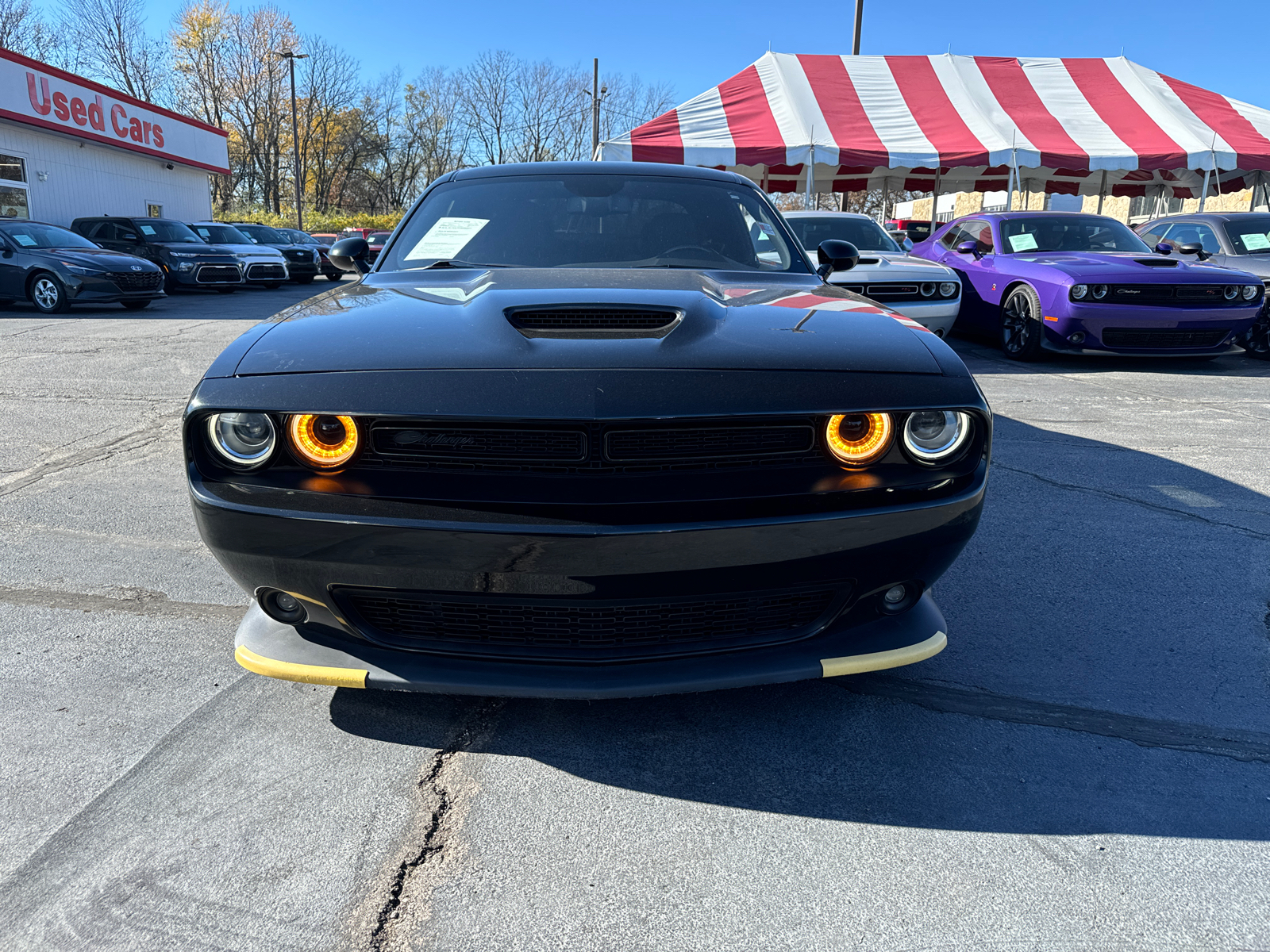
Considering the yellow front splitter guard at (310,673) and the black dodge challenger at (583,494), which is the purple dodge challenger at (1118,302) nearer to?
the black dodge challenger at (583,494)

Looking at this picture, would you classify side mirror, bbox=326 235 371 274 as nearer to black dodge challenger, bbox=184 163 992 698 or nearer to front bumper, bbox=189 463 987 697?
black dodge challenger, bbox=184 163 992 698

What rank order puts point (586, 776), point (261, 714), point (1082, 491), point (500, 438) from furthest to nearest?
point (1082, 491) < point (261, 714) < point (586, 776) < point (500, 438)

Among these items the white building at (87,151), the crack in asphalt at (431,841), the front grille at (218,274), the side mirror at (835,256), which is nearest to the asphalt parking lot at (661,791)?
the crack in asphalt at (431,841)

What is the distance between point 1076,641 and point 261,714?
2246 millimetres

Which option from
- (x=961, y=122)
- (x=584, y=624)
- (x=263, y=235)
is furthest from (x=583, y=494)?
(x=263, y=235)

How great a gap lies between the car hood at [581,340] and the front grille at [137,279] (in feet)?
37.7

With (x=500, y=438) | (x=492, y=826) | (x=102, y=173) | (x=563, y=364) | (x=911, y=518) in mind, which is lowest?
(x=492, y=826)

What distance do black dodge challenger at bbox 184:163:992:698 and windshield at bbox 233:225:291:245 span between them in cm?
1957

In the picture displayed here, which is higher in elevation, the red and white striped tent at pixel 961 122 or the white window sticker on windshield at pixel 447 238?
the red and white striped tent at pixel 961 122

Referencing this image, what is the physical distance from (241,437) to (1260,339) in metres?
9.92

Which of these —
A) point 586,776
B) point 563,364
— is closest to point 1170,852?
point 586,776

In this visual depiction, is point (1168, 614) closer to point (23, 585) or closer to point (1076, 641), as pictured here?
point (1076, 641)

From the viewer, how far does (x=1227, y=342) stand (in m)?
7.83

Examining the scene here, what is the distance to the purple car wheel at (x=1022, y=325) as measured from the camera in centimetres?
808
